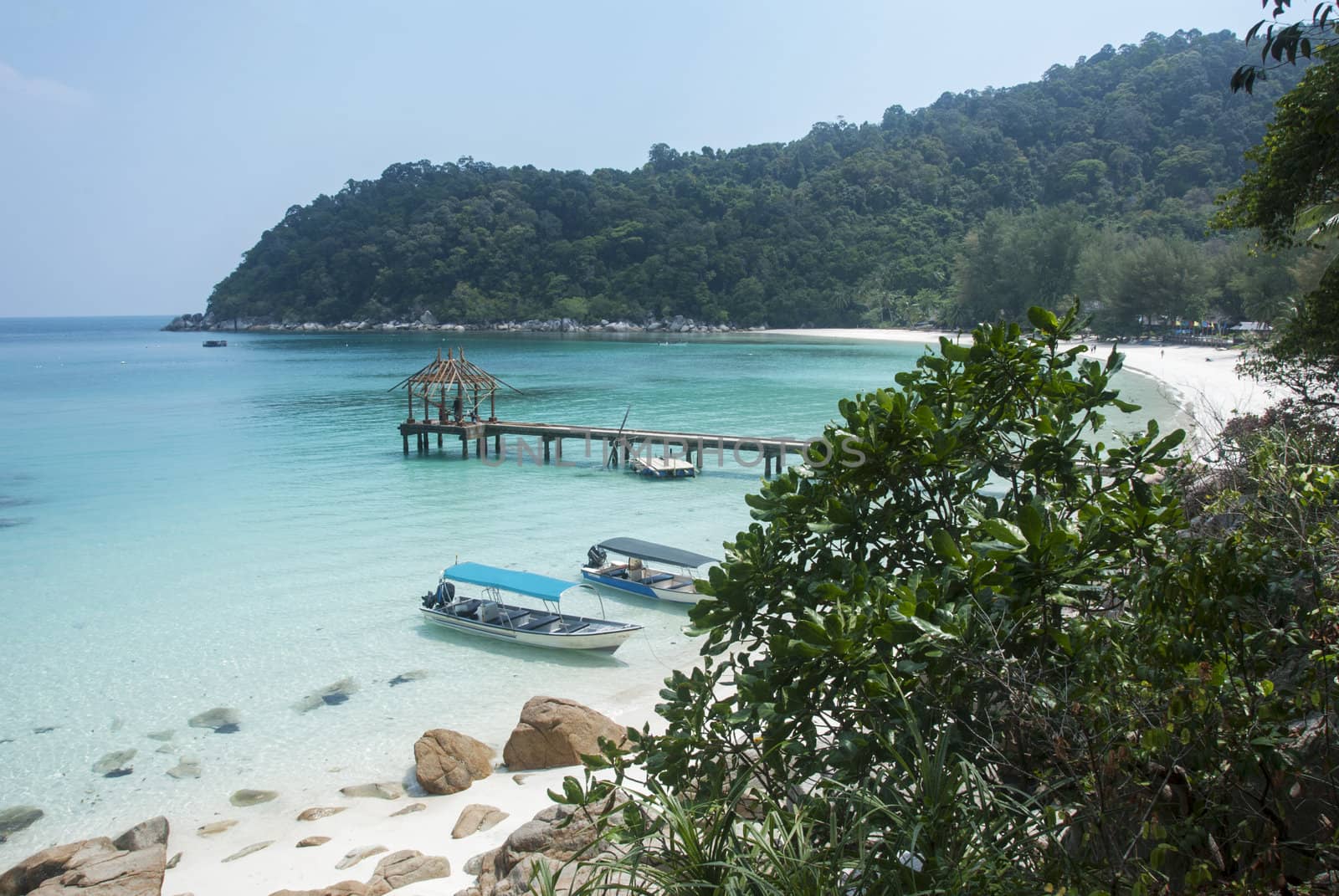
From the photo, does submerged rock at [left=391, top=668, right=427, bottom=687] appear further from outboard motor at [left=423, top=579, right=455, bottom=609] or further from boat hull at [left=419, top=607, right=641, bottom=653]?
outboard motor at [left=423, top=579, right=455, bottom=609]

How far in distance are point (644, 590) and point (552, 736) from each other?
203 inches

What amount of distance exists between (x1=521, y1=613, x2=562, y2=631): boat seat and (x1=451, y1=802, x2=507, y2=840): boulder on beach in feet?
13.5

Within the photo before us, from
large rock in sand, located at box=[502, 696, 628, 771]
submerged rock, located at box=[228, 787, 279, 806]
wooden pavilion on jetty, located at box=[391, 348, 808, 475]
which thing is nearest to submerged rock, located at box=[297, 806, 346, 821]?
submerged rock, located at box=[228, 787, 279, 806]

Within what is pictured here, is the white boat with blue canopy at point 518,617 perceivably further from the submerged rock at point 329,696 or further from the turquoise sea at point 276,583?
the submerged rock at point 329,696

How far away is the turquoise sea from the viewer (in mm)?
8945

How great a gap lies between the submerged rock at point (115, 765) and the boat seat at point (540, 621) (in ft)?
14.5

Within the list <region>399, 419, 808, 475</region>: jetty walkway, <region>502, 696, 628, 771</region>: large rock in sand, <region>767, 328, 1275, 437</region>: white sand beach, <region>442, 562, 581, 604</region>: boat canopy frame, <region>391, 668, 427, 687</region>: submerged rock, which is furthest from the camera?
<region>767, 328, 1275, 437</region>: white sand beach

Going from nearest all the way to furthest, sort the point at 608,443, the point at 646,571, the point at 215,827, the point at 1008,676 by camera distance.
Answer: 1. the point at 1008,676
2. the point at 215,827
3. the point at 646,571
4. the point at 608,443

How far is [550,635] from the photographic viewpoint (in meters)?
11.1

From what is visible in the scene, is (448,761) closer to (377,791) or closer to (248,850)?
(377,791)

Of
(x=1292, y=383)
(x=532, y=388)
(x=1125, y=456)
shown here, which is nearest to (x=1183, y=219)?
(x=532, y=388)

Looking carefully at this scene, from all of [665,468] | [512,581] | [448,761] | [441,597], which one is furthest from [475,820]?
[665,468]

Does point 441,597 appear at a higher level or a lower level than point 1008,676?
lower

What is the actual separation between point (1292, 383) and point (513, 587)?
10.8 metres
